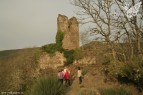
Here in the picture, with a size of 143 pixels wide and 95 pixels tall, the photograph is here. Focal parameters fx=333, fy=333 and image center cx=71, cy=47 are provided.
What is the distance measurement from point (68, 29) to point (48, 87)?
2449 centimetres

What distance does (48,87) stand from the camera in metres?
22.7

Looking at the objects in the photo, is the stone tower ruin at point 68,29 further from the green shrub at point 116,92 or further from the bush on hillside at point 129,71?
the green shrub at point 116,92

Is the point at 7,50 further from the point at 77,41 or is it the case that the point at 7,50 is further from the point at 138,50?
the point at 138,50

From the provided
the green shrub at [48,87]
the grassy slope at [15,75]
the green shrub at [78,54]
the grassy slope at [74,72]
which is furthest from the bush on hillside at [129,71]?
the green shrub at [78,54]

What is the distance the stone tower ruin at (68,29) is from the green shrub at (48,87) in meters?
23.1

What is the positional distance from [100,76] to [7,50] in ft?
165

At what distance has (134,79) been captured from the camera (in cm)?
2520

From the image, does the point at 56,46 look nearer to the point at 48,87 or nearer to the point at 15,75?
the point at 15,75

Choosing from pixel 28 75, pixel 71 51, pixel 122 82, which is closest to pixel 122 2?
pixel 122 82

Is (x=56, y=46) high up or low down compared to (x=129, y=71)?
up

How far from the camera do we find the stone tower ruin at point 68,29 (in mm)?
45906

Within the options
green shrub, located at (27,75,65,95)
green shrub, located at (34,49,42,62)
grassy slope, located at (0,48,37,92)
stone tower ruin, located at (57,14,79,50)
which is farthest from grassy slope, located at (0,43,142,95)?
stone tower ruin, located at (57,14,79,50)

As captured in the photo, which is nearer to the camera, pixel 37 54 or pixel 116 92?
pixel 116 92

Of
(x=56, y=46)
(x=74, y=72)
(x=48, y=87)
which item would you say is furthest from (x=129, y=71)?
(x=56, y=46)
